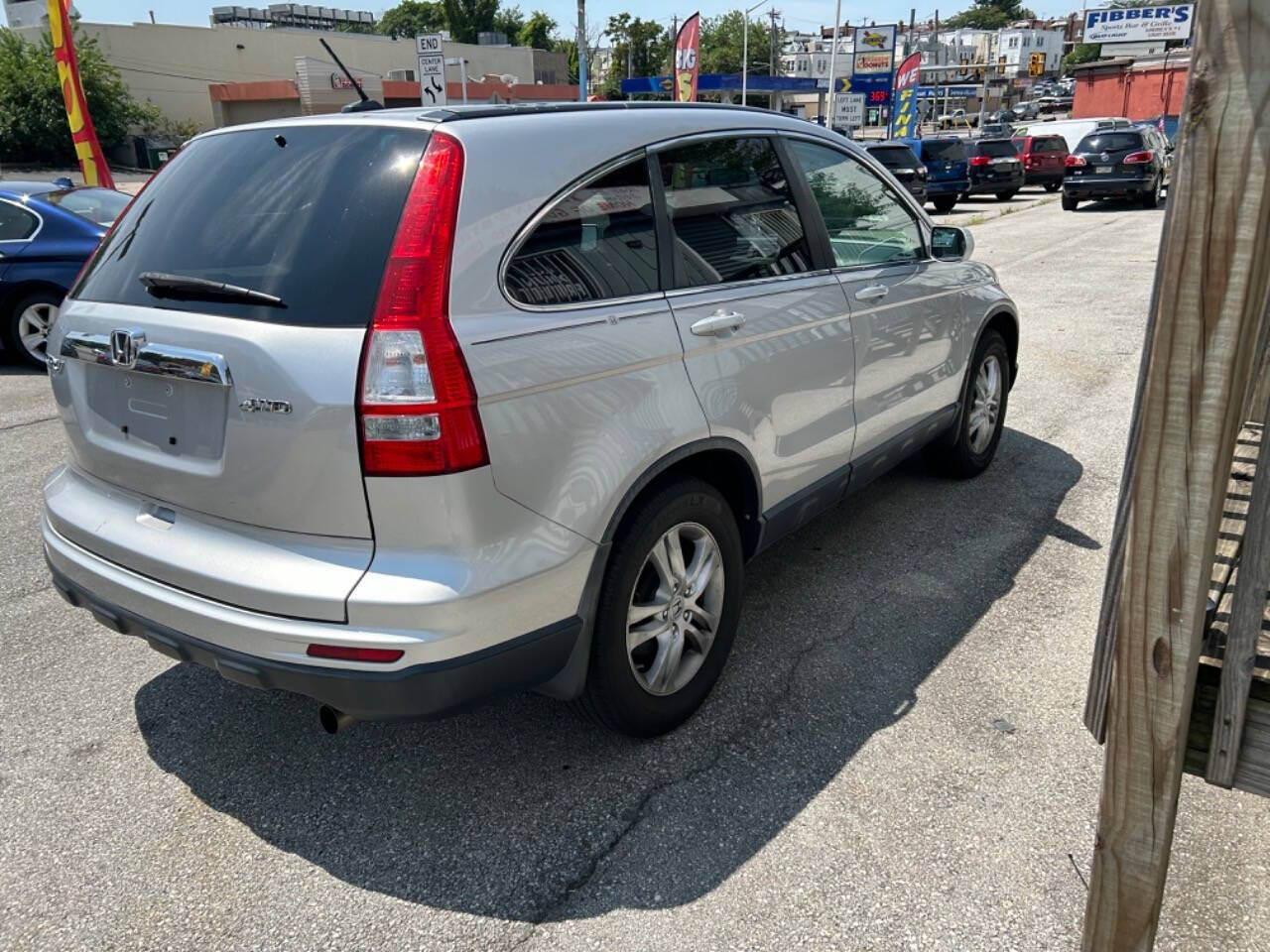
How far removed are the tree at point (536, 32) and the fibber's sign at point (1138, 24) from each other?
5051cm

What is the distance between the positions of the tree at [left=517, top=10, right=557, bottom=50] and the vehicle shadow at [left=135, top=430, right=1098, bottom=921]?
336 ft

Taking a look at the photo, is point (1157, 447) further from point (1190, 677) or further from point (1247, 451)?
point (1247, 451)

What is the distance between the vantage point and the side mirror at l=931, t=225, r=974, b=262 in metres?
4.66

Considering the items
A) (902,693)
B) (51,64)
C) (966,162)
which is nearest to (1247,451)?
(902,693)

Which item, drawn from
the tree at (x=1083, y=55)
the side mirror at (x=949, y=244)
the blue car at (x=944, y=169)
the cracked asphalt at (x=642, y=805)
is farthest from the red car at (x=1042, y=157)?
the tree at (x=1083, y=55)

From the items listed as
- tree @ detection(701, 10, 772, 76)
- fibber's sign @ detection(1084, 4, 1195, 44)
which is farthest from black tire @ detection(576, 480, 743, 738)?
tree @ detection(701, 10, 772, 76)

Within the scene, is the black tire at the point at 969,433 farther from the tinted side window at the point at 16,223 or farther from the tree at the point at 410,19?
the tree at the point at 410,19

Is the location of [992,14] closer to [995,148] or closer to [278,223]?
[995,148]

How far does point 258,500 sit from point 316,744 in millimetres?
1053

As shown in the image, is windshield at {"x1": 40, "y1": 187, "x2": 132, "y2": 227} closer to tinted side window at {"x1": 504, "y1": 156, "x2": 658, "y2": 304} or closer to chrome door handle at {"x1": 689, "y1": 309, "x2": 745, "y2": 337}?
tinted side window at {"x1": 504, "y1": 156, "x2": 658, "y2": 304}

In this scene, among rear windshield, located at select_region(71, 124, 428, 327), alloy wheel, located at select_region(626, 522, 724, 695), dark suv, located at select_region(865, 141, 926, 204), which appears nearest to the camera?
rear windshield, located at select_region(71, 124, 428, 327)

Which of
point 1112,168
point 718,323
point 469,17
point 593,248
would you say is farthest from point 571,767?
point 469,17

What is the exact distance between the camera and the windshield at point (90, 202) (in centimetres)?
879

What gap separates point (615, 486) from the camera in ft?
8.73
